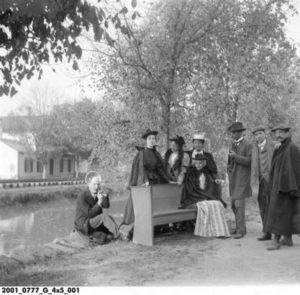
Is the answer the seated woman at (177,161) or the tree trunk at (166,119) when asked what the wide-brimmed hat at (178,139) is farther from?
the tree trunk at (166,119)

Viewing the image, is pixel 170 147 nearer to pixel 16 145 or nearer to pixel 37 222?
pixel 37 222

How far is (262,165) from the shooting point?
6508 millimetres

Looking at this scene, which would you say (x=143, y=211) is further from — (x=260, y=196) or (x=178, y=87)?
(x=178, y=87)

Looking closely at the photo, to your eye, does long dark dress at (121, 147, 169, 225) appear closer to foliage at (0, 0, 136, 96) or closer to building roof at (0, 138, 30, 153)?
foliage at (0, 0, 136, 96)

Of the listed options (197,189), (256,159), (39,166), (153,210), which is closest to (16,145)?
(39,166)

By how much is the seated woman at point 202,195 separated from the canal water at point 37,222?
445 cm

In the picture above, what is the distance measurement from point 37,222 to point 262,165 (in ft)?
41.8

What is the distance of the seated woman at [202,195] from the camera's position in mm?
6898

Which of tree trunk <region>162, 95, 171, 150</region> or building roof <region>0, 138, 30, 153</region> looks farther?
building roof <region>0, 138, 30, 153</region>

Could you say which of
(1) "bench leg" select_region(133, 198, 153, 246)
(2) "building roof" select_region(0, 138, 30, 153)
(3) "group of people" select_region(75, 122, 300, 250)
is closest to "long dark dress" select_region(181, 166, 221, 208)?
(3) "group of people" select_region(75, 122, 300, 250)

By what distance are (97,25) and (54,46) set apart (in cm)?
93

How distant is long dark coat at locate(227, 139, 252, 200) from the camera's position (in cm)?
672

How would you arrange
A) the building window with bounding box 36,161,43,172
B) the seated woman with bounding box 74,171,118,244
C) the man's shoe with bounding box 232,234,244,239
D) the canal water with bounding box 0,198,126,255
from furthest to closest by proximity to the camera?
the building window with bounding box 36,161,43,172
the canal water with bounding box 0,198,126,255
the seated woman with bounding box 74,171,118,244
the man's shoe with bounding box 232,234,244,239

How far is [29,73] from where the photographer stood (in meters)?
5.62
